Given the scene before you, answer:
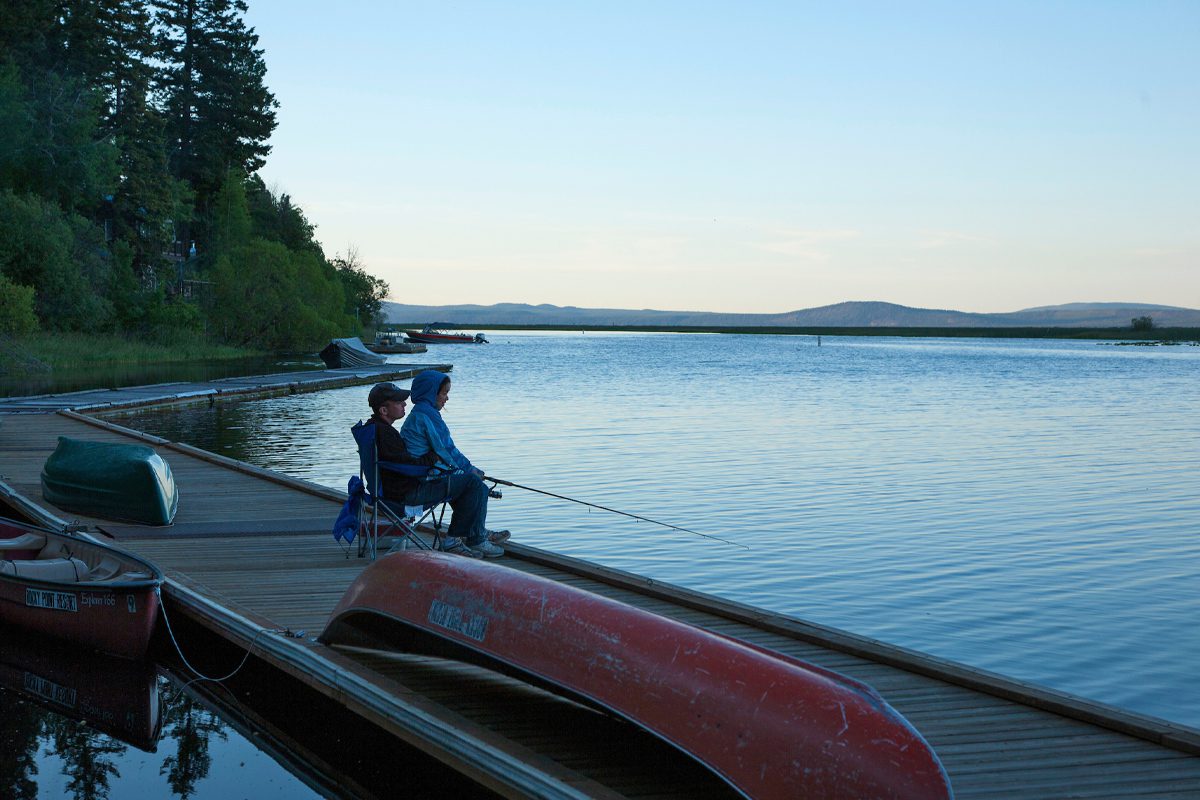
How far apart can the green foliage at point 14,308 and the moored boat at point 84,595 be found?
3486 centimetres

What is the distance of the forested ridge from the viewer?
157 feet

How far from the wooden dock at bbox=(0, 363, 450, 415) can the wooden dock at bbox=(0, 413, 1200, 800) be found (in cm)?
1880

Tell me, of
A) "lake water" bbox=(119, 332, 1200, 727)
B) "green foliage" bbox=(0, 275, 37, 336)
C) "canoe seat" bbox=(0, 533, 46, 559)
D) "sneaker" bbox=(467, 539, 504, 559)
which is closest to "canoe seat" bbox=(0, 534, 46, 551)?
"canoe seat" bbox=(0, 533, 46, 559)

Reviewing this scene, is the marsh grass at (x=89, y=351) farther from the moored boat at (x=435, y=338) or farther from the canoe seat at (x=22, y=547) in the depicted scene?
the moored boat at (x=435, y=338)

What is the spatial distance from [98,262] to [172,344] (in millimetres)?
7458

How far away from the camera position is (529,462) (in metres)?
21.8

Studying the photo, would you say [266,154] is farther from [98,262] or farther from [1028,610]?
[1028,610]

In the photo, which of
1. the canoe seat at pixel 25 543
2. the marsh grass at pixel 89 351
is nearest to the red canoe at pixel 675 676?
the canoe seat at pixel 25 543

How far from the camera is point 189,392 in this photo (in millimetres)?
32125

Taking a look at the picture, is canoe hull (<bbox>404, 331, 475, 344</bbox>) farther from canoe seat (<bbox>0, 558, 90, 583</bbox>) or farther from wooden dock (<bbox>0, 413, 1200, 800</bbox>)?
wooden dock (<bbox>0, 413, 1200, 800</bbox>)

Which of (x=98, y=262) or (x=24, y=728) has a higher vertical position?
(x=98, y=262)

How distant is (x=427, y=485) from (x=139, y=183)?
56130 mm

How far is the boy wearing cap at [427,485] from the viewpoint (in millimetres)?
8469

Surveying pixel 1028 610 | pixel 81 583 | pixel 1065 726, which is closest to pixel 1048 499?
pixel 1028 610
